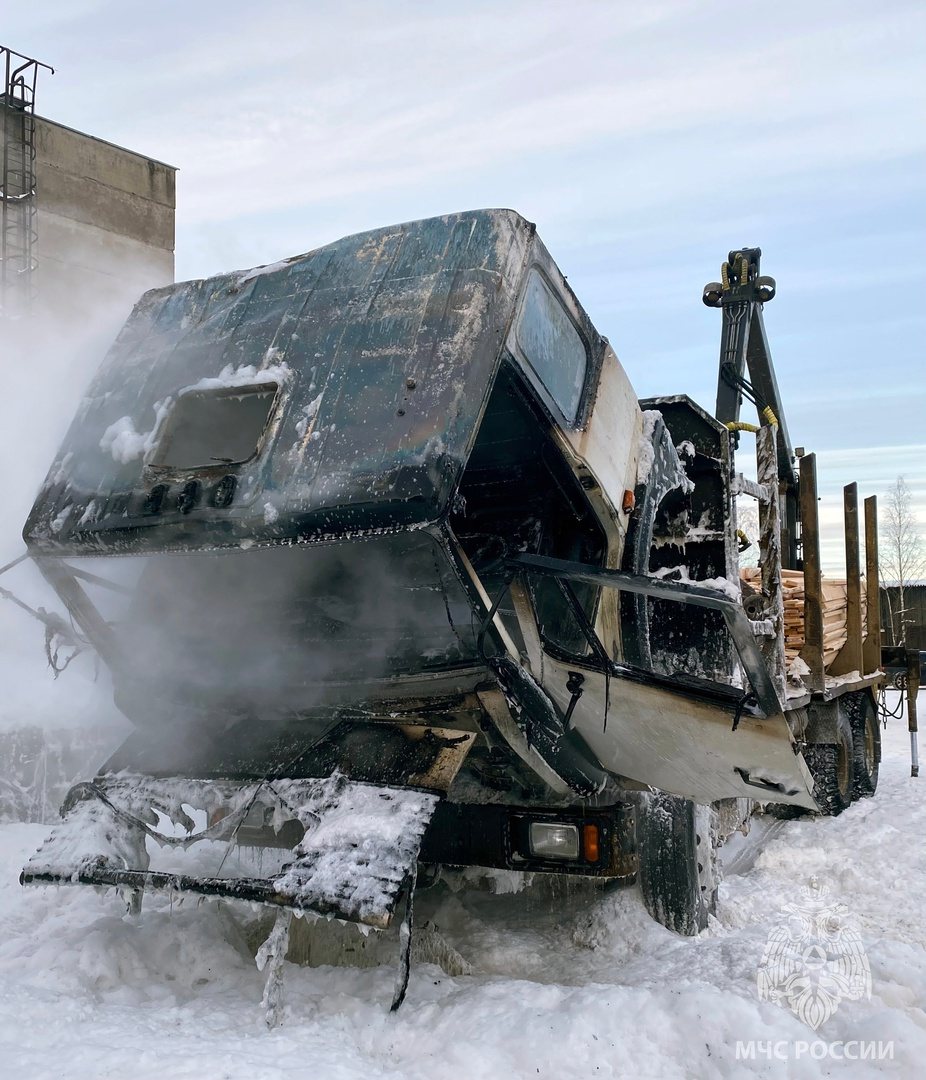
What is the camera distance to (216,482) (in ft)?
10.8

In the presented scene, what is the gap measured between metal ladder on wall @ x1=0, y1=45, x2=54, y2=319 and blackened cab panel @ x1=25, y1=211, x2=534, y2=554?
15.3 meters

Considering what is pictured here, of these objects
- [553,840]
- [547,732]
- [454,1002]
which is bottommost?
[454,1002]

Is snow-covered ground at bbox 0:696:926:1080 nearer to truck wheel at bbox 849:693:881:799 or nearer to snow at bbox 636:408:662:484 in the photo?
snow at bbox 636:408:662:484

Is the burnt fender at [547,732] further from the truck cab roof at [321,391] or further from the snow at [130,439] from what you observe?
the snow at [130,439]

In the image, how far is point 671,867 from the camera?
414 centimetres

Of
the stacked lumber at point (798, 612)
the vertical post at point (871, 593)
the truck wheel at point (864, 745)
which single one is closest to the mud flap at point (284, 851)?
the stacked lumber at point (798, 612)

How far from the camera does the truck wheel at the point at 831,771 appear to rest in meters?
7.36

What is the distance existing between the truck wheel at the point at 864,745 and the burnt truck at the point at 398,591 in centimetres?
395

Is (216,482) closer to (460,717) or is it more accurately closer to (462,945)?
(460,717)

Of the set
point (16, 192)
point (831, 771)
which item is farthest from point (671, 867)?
point (16, 192)

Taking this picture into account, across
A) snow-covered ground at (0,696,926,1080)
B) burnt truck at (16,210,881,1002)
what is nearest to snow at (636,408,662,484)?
burnt truck at (16,210,881,1002)

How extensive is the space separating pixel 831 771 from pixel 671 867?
3827 mm

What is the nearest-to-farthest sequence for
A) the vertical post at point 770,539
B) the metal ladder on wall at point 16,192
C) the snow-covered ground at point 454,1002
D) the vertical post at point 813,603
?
the snow-covered ground at point 454,1002
the vertical post at point 770,539
the vertical post at point 813,603
the metal ladder on wall at point 16,192

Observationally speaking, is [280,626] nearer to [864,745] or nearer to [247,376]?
[247,376]
